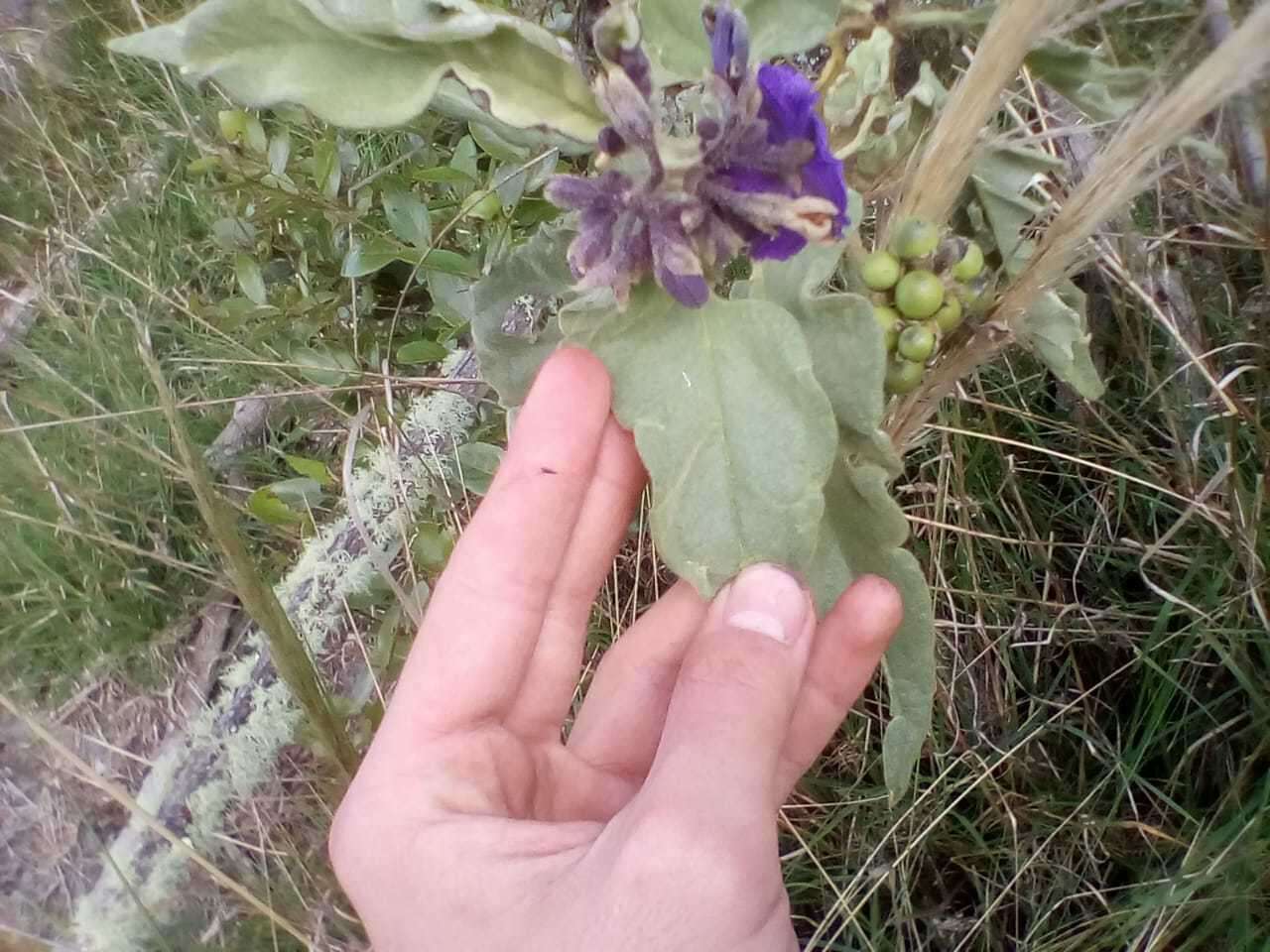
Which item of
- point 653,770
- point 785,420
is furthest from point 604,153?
point 653,770

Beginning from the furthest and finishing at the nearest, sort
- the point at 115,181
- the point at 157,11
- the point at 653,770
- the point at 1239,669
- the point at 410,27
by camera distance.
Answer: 1. the point at 115,181
2. the point at 157,11
3. the point at 1239,669
4. the point at 653,770
5. the point at 410,27

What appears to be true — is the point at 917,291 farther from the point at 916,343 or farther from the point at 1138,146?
the point at 1138,146

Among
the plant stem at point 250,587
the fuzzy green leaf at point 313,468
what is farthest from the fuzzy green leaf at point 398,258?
Result: the plant stem at point 250,587

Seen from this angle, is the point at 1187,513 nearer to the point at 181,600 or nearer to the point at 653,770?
the point at 653,770

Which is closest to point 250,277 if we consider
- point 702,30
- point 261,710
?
point 261,710

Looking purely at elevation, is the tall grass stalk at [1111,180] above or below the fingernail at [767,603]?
above

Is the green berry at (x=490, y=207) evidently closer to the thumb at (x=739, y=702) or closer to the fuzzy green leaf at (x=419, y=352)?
the fuzzy green leaf at (x=419, y=352)
